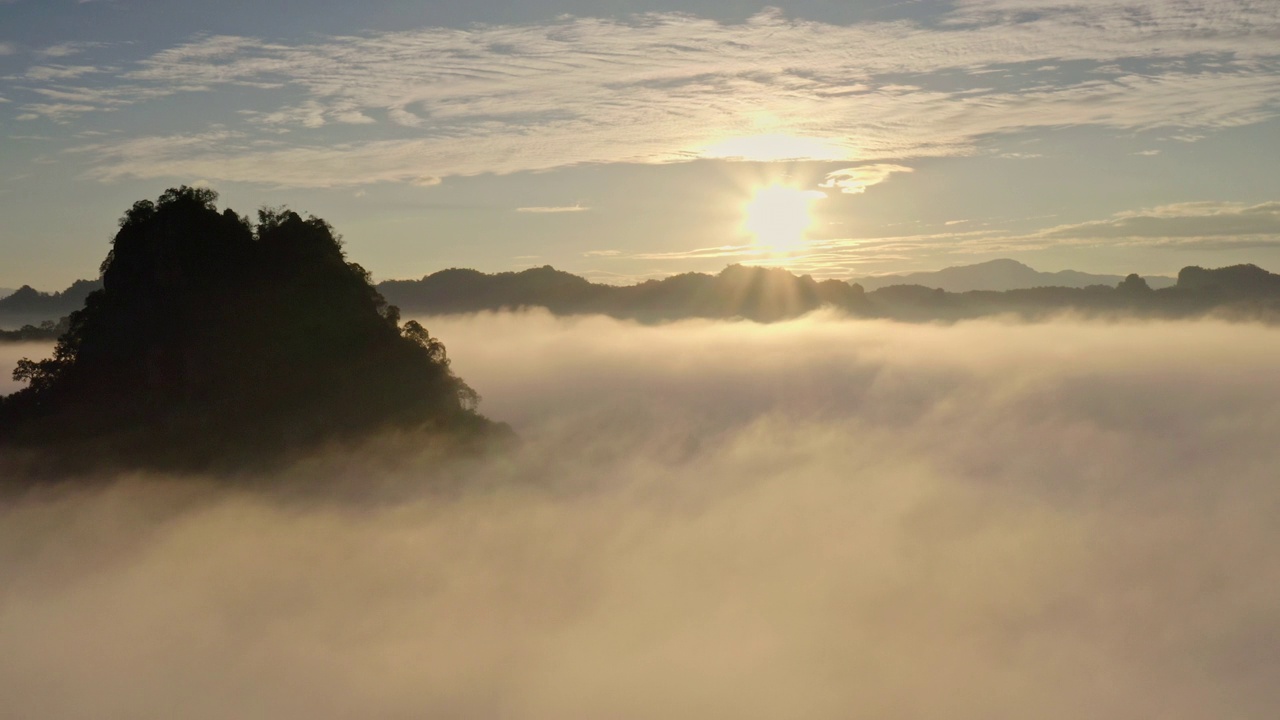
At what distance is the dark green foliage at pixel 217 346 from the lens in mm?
75938

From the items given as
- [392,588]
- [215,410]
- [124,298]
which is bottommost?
[392,588]

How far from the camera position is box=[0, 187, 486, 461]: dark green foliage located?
75.9 m

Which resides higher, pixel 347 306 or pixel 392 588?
pixel 347 306

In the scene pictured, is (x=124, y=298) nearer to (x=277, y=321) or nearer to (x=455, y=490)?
(x=277, y=321)

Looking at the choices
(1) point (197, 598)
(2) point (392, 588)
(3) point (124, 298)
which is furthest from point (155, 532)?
(3) point (124, 298)

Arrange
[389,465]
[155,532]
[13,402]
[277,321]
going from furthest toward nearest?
[155,532], [389,465], [277,321], [13,402]

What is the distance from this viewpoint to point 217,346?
7956cm

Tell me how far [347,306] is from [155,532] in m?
67.2

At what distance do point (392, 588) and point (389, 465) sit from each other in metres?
70.5

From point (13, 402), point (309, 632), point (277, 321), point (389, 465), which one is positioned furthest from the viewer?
point (309, 632)

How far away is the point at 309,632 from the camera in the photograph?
169875 mm

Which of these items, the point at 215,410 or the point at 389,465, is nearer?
the point at 215,410

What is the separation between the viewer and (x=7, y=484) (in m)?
88.8

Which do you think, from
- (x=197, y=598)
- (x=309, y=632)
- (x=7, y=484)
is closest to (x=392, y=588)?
(x=309, y=632)
